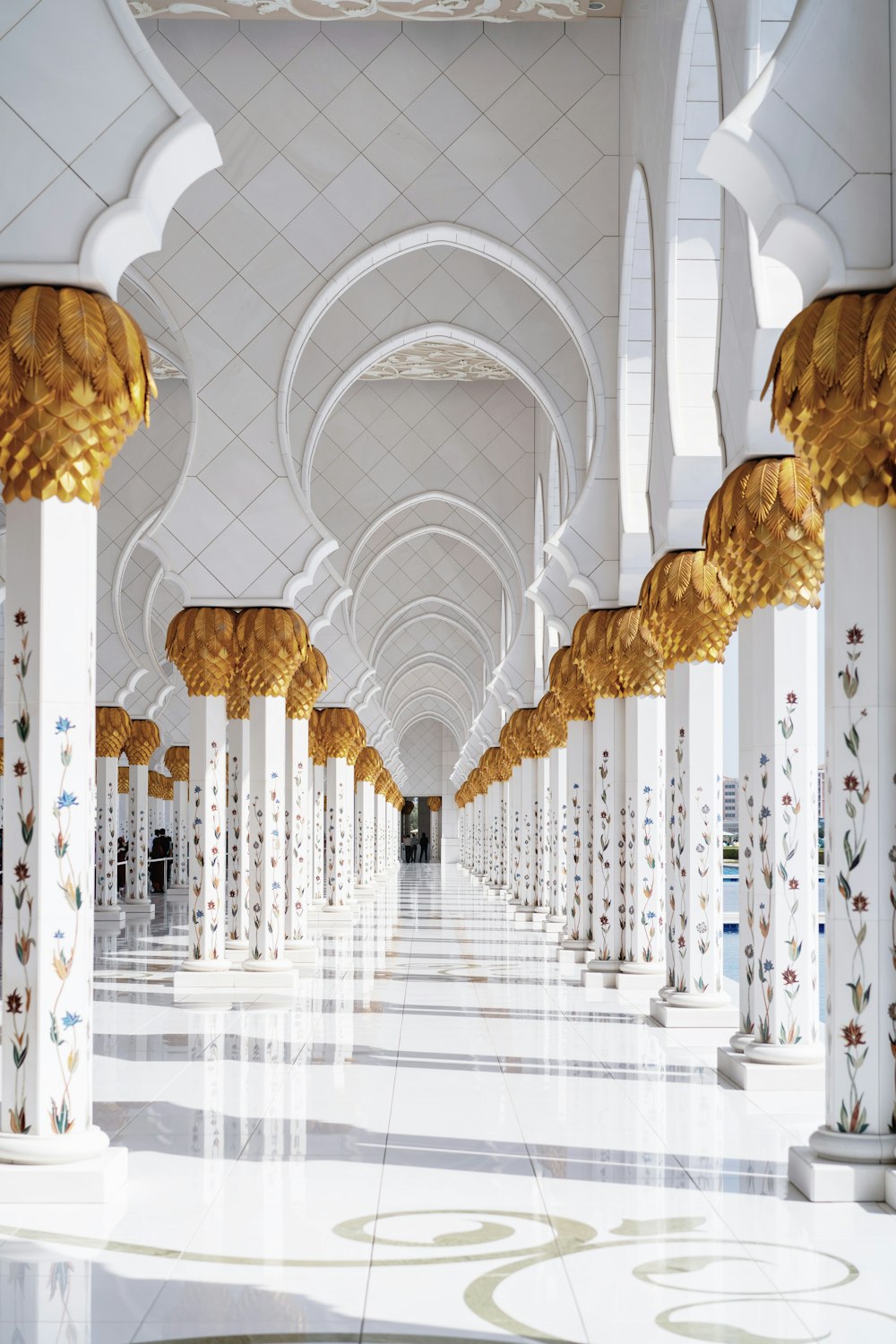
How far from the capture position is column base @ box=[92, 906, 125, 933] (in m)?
16.9

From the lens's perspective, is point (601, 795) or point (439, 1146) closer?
point (439, 1146)

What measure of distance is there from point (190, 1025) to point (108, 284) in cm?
494

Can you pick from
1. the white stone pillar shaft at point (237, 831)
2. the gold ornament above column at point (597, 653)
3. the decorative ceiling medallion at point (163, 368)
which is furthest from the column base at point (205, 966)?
the decorative ceiling medallion at point (163, 368)

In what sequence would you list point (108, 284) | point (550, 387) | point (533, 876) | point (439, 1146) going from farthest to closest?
point (533, 876)
point (550, 387)
point (439, 1146)
point (108, 284)

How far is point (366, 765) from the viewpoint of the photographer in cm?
2466

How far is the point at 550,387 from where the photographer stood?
11.5 m

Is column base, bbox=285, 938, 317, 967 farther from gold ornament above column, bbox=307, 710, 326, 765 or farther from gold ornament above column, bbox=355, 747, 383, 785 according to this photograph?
gold ornament above column, bbox=355, 747, 383, 785

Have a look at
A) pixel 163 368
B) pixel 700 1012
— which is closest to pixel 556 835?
pixel 163 368

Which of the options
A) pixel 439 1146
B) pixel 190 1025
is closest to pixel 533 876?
pixel 190 1025

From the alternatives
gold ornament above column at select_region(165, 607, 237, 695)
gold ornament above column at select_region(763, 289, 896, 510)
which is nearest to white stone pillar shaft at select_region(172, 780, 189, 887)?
gold ornament above column at select_region(165, 607, 237, 695)

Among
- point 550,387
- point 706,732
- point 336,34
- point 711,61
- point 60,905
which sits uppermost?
point 336,34

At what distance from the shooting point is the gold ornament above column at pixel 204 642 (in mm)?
9531

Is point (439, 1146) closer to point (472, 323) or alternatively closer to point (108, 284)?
point (108, 284)

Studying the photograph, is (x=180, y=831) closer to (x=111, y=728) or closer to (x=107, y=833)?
(x=107, y=833)
